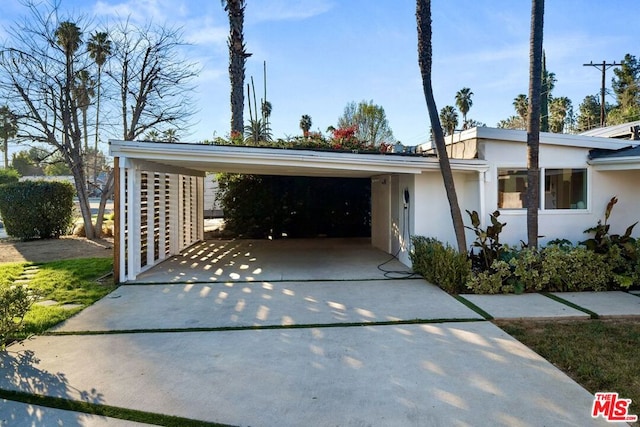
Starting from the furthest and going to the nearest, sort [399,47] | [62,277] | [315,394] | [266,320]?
[399,47] < [62,277] < [266,320] < [315,394]

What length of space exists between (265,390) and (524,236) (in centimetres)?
718

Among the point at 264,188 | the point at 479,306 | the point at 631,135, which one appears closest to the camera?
the point at 479,306

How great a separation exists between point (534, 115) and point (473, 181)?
187cm

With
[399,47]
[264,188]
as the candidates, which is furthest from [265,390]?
[264,188]

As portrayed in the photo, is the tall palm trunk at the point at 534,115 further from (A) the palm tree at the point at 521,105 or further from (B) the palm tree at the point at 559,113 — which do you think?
(A) the palm tree at the point at 521,105

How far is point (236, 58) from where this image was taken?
15039mm

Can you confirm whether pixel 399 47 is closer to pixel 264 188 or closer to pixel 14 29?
pixel 264 188

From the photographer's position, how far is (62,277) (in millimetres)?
7844

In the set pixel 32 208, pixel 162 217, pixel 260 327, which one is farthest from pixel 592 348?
pixel 32 208

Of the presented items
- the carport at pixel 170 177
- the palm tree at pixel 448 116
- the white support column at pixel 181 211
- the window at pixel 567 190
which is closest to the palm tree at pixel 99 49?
the white support column at pixel 181 211

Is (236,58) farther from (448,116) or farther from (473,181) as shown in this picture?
(448,116)

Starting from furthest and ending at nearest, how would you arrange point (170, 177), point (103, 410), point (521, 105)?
point (521, 105) < point (170, 177) < point (103, 410)

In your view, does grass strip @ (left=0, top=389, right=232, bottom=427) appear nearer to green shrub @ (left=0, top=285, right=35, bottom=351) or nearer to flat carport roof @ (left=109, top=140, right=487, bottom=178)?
green shrub @ (left=0, top=285, right=35, bottom=351)

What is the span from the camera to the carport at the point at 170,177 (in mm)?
7391
